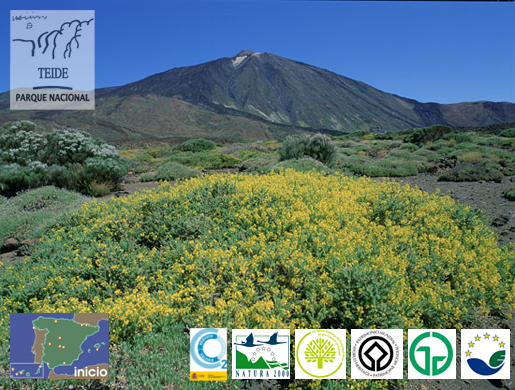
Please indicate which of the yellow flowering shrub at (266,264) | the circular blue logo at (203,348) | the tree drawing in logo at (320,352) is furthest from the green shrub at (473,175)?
the circular blue logo at (203,348)

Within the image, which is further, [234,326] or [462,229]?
[462,229]

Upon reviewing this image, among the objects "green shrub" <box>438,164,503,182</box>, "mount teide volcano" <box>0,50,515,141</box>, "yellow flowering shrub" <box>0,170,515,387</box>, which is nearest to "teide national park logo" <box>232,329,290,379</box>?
"yellow flowering shrub" <box>0,170,515,387</box>

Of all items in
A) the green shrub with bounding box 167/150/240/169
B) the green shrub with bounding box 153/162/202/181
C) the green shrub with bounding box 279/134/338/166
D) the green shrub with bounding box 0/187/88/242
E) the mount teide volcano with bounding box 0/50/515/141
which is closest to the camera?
the green shrub with bounding box 0/187/88/242

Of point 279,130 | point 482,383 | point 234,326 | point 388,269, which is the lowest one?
point 482,383

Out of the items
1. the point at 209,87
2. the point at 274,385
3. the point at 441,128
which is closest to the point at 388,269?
the point at 274,385

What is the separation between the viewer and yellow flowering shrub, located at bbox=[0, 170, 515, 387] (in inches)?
129

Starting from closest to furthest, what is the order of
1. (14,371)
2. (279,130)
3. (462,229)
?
(14,371)
(462,229)
(279,130)

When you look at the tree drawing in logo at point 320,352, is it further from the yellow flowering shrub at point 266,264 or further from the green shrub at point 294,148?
the green shrub at point 294,148

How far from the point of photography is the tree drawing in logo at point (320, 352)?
2.81 meters

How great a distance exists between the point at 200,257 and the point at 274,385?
5.34 feet

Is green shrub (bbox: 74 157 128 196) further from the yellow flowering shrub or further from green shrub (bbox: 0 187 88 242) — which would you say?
the yellow flowering shrub

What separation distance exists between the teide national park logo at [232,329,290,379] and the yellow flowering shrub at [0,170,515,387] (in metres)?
0.11

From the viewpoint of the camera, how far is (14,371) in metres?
2.58

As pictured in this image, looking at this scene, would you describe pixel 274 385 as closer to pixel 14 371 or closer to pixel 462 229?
pixel 14 371
